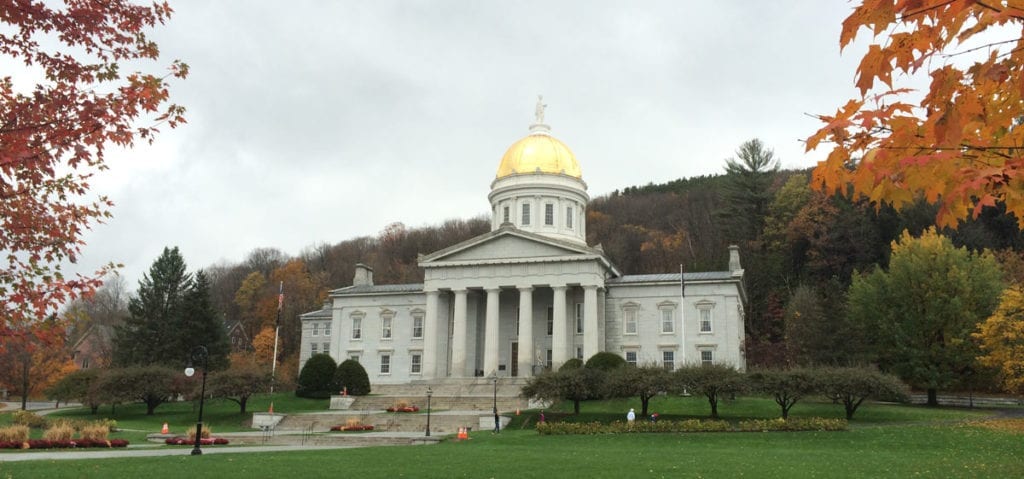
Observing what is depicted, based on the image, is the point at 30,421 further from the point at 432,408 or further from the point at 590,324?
the point at 590,324

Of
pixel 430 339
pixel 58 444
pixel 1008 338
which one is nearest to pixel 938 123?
pixel 58 444

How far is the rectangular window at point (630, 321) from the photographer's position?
57.5 meters

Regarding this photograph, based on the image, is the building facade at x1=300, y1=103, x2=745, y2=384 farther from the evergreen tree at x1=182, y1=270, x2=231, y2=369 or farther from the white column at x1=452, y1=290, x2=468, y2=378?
the evergreen tree at x1=182, y1=270, x2=231, y2=369

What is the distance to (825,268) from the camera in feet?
245

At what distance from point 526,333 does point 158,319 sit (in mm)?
35144

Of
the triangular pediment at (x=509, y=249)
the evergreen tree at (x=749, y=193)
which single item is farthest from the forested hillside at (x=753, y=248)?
the triangular pediment at (x=509, y=249)

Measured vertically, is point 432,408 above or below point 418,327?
below

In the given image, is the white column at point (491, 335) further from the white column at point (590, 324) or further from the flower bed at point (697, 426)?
the flower bed at point (697, 426)

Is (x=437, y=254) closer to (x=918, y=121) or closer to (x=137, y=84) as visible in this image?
(x=137, y=84)

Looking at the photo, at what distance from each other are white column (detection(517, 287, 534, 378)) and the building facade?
75mm

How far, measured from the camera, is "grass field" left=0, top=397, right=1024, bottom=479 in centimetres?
1794

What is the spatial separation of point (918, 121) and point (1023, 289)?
4439 centimetres

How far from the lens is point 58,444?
93.0ft

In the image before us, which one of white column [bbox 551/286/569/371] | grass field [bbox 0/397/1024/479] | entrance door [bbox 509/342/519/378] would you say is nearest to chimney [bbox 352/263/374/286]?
entrance door [bbox 509/342/519/378]
